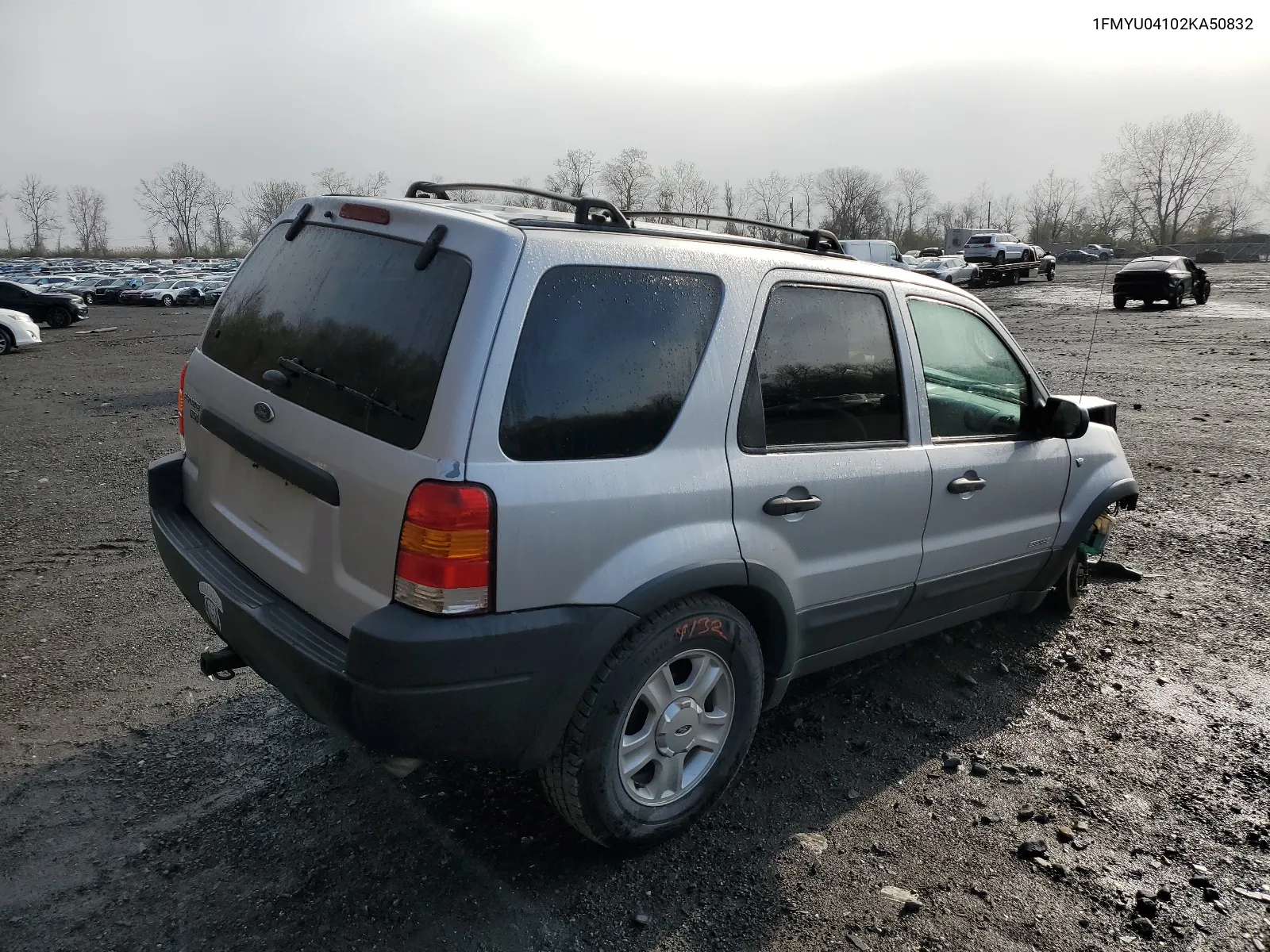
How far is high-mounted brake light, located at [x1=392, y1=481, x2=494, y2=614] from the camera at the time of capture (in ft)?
7.82

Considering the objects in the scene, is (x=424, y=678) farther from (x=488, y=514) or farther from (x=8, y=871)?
(x=8, y=871)

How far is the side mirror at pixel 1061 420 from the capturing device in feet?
13.1

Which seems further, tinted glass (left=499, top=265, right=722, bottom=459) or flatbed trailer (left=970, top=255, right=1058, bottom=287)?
flatbed trailer (left=970, top=255, right=1058, bottom=287)

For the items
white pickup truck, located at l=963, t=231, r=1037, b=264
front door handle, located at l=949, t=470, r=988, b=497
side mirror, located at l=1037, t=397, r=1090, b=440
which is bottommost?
front door handle, located at l=949, t=470, r=988, b=497

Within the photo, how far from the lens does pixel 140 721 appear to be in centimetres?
372

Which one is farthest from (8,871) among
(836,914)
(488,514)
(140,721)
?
(836,914)

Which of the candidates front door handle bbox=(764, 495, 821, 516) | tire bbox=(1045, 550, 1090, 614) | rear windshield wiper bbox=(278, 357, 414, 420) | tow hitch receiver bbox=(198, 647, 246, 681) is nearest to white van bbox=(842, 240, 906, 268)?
tire bbox=(1045, 550, 1090, 614)

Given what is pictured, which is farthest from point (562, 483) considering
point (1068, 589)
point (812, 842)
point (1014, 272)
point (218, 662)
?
point (1014, 272)

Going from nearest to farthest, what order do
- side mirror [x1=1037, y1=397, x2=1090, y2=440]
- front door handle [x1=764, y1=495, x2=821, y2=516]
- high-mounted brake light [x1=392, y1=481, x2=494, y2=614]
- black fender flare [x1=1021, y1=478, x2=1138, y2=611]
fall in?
high-mounted brake light [x1=392, y1=481, x2=494, y2=614], front door handle [x1=764, y1=495, x2=821, y2=516], side mirror [x1=1037, y1=397, x2=1090, y2=440], black fender flare [x1=1021, y1=478, x2=1138, y2=611]

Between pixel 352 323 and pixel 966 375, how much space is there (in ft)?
8.32

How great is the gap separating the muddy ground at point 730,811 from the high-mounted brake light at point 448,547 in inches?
38.7

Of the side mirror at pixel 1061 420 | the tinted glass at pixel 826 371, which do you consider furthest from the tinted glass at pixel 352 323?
the side mirror at pixel 1061 420

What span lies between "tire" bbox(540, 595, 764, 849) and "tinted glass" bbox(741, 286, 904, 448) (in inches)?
25.9

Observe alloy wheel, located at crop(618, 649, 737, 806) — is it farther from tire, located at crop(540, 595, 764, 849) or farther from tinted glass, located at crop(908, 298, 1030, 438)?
tinted glass, located at crop(908, 298, 1030, 438)
